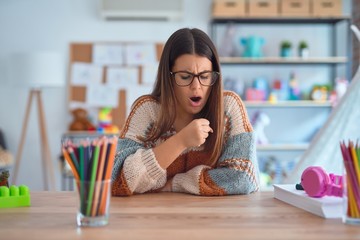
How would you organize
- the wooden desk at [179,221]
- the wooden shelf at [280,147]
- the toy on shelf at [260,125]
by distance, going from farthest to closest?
the toy on shelf at [260,125]
the wooden shelf at [280,147]
the wooden desk at [179,221]

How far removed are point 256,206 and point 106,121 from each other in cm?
363

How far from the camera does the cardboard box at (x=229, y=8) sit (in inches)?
185

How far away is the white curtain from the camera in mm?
3076

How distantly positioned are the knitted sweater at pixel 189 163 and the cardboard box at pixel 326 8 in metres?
3.20

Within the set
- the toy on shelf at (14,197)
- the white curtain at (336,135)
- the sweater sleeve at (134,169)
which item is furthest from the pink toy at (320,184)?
the white curtain at (336,135)

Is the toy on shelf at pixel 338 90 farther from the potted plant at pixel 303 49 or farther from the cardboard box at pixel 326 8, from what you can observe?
the cardboard box at pixel 326 8

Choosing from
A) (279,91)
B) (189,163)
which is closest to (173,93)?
(189,163)

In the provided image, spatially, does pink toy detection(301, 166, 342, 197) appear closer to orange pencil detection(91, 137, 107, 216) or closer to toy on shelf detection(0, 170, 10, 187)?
orange pencil detection(91, 137, 107, 216)

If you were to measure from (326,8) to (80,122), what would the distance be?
92.1 inches

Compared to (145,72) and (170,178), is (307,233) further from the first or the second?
(145,72)

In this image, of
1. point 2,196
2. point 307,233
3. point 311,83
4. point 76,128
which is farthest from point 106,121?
point 307,233

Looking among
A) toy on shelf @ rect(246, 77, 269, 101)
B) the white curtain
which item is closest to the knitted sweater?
the white curtain

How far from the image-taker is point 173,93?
1.73 m

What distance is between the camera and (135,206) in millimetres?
1290
